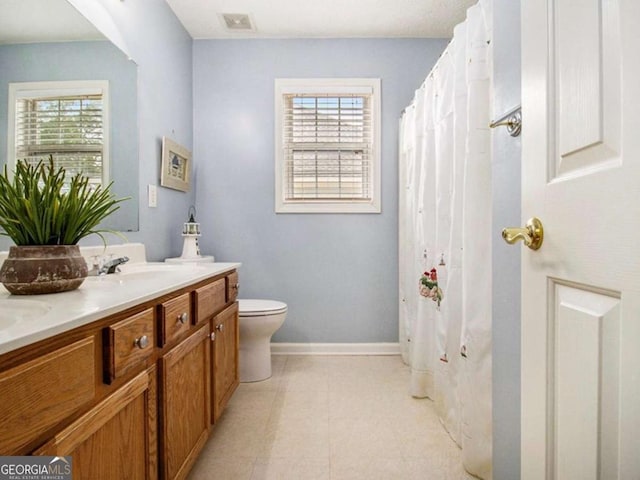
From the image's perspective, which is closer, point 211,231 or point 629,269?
point 629,269

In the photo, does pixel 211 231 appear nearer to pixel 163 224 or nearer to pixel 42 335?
pixel 163 224

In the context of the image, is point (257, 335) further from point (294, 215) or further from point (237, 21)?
point (237, 21)

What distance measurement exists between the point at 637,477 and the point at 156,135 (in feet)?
7.81

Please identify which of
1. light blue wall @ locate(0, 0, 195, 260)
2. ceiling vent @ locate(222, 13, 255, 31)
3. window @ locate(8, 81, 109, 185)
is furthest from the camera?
ceiling vent @ locate(222, 13, 255, 31)

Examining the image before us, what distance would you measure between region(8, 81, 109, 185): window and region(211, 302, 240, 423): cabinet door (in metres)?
0.85

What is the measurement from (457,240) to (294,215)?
146 cm

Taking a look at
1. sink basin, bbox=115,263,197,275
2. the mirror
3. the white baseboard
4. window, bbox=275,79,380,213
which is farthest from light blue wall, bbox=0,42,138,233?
the white baseboard

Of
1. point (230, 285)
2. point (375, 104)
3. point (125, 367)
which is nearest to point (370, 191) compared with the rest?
point (375, 104)

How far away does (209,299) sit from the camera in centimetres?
149

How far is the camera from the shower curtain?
4.50 ft

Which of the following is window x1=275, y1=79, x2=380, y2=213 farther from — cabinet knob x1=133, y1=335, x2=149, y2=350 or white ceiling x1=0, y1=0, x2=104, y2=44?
cabinet knob x1=133, y1=335, x2=149, y2=350

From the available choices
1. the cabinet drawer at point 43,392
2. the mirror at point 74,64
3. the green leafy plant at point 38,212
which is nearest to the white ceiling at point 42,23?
the mirror at point 74,64

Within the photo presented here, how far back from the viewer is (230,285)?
1.81m

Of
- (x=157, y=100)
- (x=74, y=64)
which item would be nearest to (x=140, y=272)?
(x=74, y=64)
